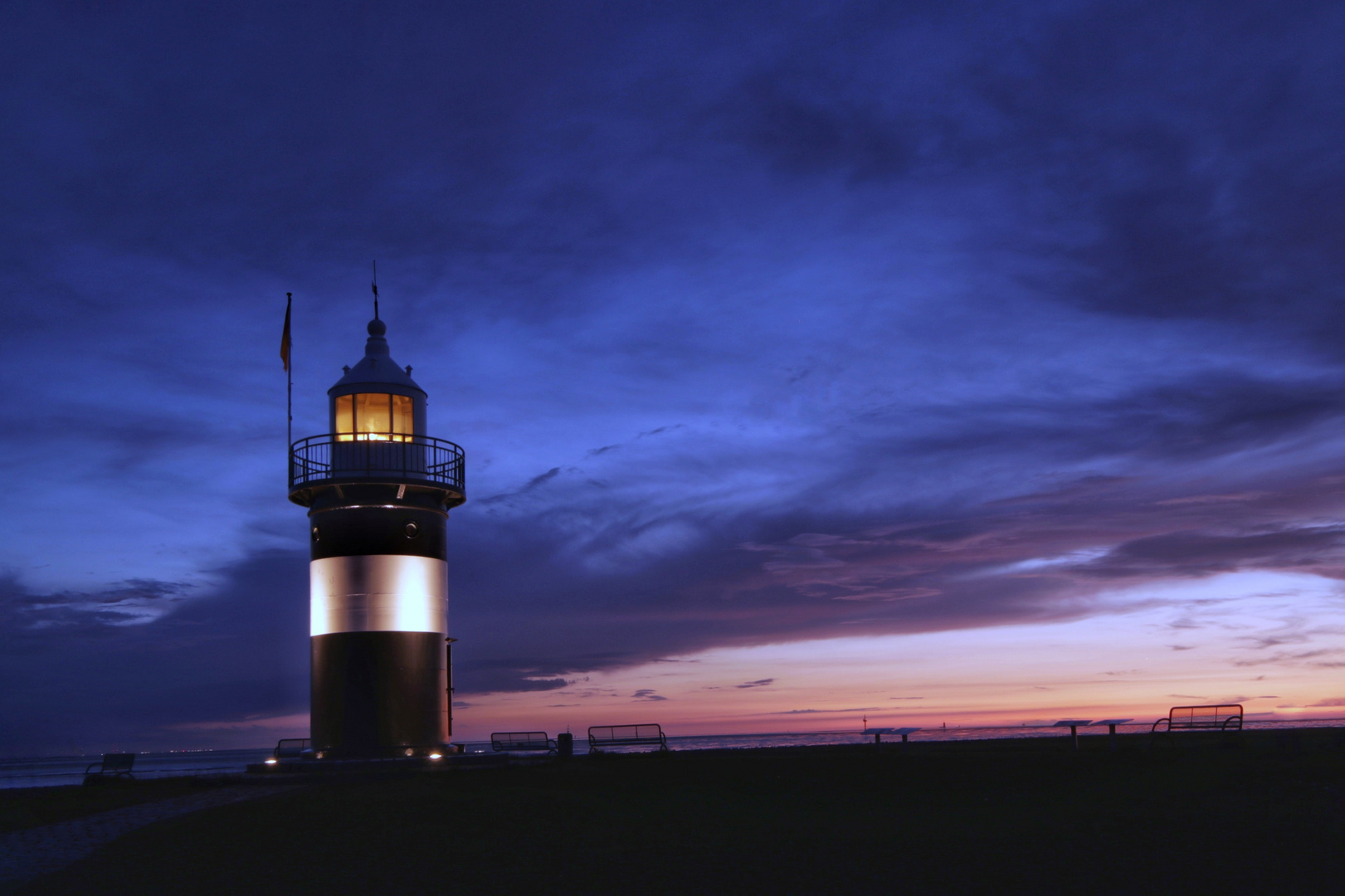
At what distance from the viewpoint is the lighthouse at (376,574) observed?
22.8m

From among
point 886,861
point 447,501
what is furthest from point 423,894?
point 447,501

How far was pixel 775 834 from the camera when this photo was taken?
14961 mm

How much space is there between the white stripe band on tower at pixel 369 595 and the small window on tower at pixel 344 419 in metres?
2.86

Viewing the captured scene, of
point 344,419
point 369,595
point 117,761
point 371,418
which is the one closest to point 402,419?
point 371,418

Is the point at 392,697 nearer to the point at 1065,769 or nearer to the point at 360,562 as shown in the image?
the point at 360,562

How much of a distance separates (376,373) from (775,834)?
1494 cm

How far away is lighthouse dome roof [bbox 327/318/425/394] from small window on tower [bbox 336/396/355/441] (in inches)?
8.0

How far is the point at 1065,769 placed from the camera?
877 inches

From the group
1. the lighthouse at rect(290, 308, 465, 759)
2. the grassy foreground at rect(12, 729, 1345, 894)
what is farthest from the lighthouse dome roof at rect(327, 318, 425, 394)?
the grassy foreground at rect(12, 729, 1345, 894)

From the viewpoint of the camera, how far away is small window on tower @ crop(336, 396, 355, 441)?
23797 mm

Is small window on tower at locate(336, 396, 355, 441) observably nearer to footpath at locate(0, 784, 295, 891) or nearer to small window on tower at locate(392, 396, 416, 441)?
small window on tower at locate(392, 396, 416, 441)

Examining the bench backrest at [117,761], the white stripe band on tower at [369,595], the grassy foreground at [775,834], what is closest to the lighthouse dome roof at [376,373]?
the white stripe band on tower at [369,595]

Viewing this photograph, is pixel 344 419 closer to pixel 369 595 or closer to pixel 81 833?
pixel 369 595

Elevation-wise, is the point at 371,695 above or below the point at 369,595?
below
